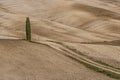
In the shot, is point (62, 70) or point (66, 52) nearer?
point (62, 70)

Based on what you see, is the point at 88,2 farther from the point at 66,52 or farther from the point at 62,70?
the point at 62,70

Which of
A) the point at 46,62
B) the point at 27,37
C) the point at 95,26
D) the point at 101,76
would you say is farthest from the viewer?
the point at 95,26

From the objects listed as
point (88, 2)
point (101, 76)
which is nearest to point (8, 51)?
point (101, 76)

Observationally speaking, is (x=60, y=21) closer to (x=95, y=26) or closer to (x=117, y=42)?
(x=95, y=26)

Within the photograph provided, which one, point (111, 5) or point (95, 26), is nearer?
point (95, 26)

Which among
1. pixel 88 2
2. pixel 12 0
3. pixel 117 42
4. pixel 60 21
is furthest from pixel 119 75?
pixel 12 0

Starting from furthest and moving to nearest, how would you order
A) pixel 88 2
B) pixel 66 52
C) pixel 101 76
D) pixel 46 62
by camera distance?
pixel 88 2
pixel 66 52
pixel 46 62
pixel 101 76
